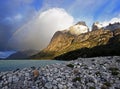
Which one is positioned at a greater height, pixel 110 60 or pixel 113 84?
pixel 110 60

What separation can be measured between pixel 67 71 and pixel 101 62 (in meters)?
6.89

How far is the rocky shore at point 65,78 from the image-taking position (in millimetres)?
25000

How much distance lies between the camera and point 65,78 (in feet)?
85.9

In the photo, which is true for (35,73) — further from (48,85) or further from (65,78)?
(65,78)

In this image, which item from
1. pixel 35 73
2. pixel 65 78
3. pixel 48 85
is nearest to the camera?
pixel 48 85

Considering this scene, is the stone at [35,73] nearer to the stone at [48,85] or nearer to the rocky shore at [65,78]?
the rocky shore at [65,78]

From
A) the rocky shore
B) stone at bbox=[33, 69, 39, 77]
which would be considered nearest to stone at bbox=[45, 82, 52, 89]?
the rocky shore

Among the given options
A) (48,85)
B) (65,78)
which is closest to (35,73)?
(48,85)

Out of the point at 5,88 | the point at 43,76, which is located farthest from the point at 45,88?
the point at 5,88

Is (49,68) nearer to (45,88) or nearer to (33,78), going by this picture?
(33,78)

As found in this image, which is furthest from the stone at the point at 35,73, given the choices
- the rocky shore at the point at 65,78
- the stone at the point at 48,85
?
the stone at the point at 48,85

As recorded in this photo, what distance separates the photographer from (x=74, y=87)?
81.1 ft

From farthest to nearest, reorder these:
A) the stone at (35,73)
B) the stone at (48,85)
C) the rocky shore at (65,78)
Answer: the stone at (35,73)
the rocky shore at (65,78)
the stone at (48,85)

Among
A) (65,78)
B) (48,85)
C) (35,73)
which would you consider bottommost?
(48,85)
